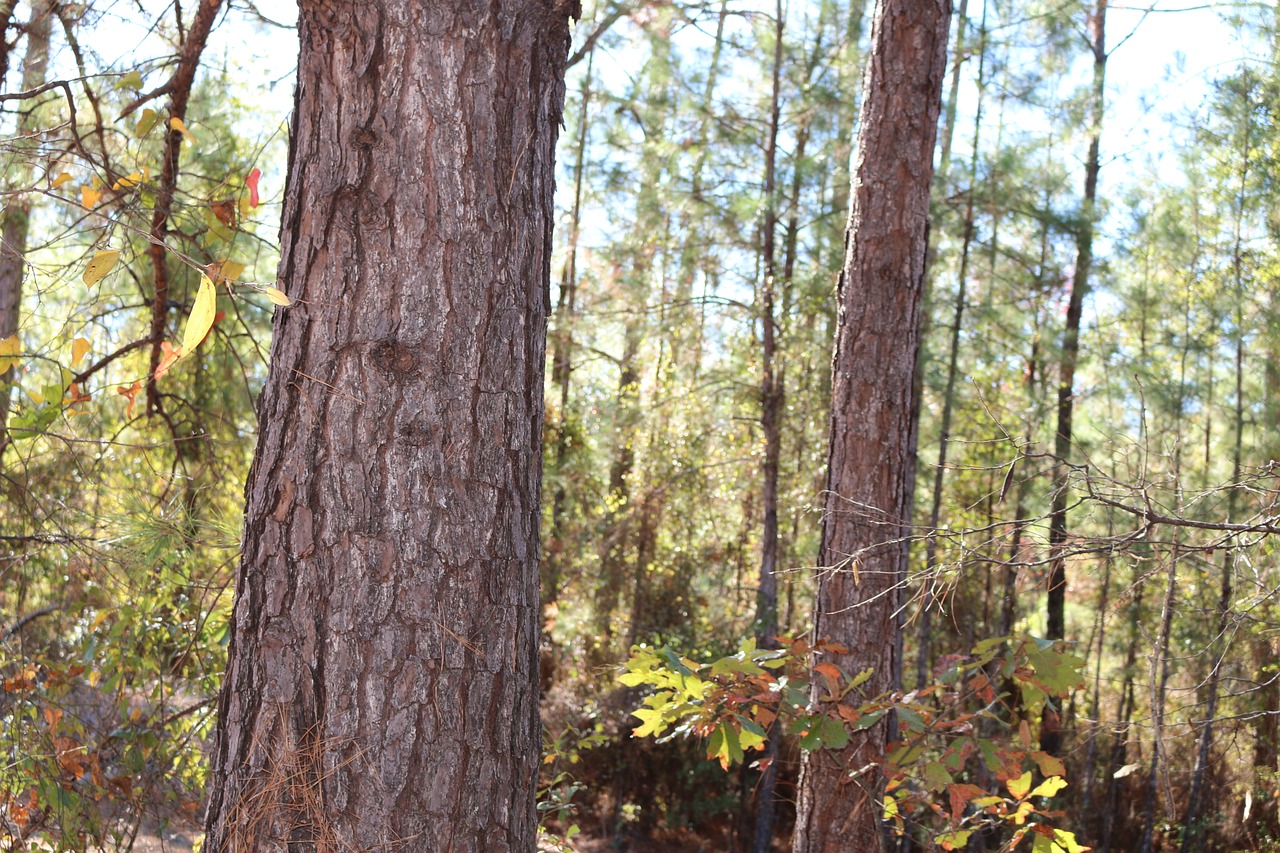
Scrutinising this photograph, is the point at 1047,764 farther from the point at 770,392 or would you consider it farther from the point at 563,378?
the point at 563,378

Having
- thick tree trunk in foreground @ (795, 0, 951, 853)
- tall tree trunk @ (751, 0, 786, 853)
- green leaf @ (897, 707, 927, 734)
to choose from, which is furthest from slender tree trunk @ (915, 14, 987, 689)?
green leaf @ (897, 707, 927, 734)

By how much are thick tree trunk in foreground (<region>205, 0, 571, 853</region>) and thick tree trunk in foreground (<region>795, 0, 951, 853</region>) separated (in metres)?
1.58

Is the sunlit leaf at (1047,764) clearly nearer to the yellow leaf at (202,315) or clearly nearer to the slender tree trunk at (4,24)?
the yellow leaf at (202,315)

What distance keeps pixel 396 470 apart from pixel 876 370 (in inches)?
75.4

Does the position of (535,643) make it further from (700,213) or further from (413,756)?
(700,213)

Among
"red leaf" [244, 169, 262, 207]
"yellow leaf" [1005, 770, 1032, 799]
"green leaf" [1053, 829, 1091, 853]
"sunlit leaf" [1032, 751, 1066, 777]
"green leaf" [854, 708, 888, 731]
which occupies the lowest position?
"green leaf" [1053, 829, 1091, 853]

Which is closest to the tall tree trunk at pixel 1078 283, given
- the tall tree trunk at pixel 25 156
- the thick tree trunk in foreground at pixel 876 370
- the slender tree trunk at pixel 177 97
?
the thick tree trunk in foreground at pixel 876 370

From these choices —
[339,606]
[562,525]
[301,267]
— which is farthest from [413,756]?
[562,525]

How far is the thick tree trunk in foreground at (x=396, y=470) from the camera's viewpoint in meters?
1.27

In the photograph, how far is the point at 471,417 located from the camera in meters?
1.33

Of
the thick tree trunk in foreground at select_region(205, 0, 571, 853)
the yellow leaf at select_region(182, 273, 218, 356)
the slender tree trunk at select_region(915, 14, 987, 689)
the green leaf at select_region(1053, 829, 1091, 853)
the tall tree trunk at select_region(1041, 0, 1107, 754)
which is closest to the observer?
the yellow leaf at select_region(182, 273, 218, 356)

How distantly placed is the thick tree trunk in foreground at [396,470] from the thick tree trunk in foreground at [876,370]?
5.18ft

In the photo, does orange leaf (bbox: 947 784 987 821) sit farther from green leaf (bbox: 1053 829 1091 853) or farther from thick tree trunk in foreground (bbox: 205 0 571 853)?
thick tree trunk in foreground (bbox: 205 0 571 853)

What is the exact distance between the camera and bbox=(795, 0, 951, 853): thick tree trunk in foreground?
9.18 feet
